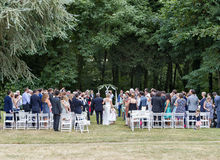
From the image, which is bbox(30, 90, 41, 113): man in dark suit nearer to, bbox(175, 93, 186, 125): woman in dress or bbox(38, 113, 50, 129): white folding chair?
bbox(38, 113, 50, 129): white folding chair

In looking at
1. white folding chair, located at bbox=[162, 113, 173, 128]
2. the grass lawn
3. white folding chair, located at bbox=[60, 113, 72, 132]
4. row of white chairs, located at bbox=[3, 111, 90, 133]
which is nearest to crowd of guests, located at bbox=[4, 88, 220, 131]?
white folding chair, located at bbox=[162, 113, 173, 128]

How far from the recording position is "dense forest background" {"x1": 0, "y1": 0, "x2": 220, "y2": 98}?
2755 centimetres

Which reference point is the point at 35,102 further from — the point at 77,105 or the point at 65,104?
the point at 77,105

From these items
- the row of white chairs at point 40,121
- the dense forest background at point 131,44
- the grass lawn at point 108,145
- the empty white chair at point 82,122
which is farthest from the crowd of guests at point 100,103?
the dense forest background at point 131,44

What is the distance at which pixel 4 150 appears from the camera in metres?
11.5

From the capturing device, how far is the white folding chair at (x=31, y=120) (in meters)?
17.3

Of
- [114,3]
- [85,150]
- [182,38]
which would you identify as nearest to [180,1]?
[182,38]

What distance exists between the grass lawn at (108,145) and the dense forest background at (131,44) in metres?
11.7

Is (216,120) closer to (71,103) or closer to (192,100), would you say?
(192,100)

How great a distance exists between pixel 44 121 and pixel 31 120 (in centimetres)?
75

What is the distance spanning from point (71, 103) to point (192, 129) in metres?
6.09

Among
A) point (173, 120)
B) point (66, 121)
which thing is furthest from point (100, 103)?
point (173, 120)

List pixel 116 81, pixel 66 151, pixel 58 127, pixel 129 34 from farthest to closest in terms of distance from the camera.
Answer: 1. pixel 116 81
2. pixel 129 34
3. pixel 58 127
4. pixel 66 151

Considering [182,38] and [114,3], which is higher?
[114,3]
